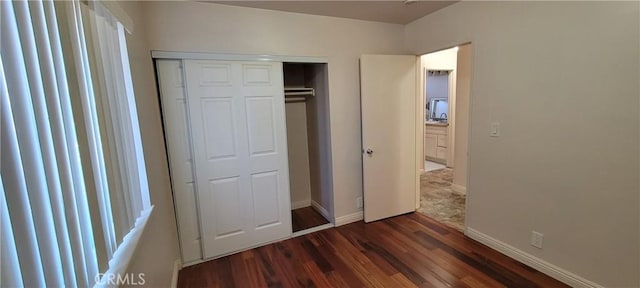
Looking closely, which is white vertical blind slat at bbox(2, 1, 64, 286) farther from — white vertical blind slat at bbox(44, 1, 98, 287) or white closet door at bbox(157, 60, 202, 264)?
white closet door at bbox(157, 60, 202, 264)

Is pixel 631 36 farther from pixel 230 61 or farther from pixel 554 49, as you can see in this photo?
pixel 230 61

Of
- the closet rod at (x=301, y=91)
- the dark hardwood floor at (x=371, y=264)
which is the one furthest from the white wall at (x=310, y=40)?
the dark hardwood floor at (x=371, y=264)

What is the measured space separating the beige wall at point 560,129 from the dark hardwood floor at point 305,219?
1751mm

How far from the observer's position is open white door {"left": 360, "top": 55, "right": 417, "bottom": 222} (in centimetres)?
300

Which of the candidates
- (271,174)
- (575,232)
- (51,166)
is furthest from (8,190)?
(575,232)

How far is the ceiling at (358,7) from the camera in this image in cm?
246

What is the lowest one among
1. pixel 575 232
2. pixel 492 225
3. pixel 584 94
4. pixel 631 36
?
pixel 492 225

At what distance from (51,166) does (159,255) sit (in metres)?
1.24

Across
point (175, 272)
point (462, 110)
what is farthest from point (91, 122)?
point (462, 110)

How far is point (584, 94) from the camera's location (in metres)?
1.81

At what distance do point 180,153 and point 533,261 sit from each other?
3.14 meters

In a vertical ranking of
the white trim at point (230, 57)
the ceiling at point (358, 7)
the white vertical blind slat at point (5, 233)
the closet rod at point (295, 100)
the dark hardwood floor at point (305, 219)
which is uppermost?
the ceiling at point (358, 7)

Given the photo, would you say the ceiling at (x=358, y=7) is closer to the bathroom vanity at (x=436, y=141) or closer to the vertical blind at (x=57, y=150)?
the vertical blind at (x=57, y=150)

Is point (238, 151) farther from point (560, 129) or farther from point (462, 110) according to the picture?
point (462, 110)
